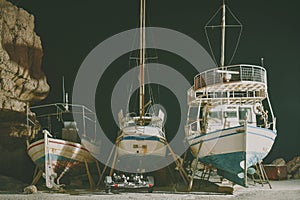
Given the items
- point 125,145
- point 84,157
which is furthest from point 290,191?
point 84,157

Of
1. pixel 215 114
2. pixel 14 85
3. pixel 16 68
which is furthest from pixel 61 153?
pixel 215 114

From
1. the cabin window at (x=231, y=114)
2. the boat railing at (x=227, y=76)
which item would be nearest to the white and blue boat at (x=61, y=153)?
the boat railing at (x=227, y=76)

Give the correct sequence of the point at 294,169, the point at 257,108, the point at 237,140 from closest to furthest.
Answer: the point at 237,140
the point at 257,108
the point at 294,169

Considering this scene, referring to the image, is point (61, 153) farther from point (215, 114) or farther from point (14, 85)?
point (215, 114)

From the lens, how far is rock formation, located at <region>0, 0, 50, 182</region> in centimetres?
2055

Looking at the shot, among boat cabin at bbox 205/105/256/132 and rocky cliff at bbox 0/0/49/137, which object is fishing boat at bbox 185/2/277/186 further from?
rocky cliff at bbox 0/0/49/137

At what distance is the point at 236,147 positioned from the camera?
14148 mm

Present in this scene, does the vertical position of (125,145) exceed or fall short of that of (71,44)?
it falls short

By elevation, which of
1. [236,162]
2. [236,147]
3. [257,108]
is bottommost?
[236,162]

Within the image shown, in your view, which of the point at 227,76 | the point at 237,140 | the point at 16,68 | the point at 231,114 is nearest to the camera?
the point at 237,140

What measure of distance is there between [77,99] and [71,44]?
4.53m

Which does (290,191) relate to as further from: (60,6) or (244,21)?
(60,6)

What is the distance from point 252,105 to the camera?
16.8 metres

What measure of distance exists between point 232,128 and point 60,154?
26.1 feet
